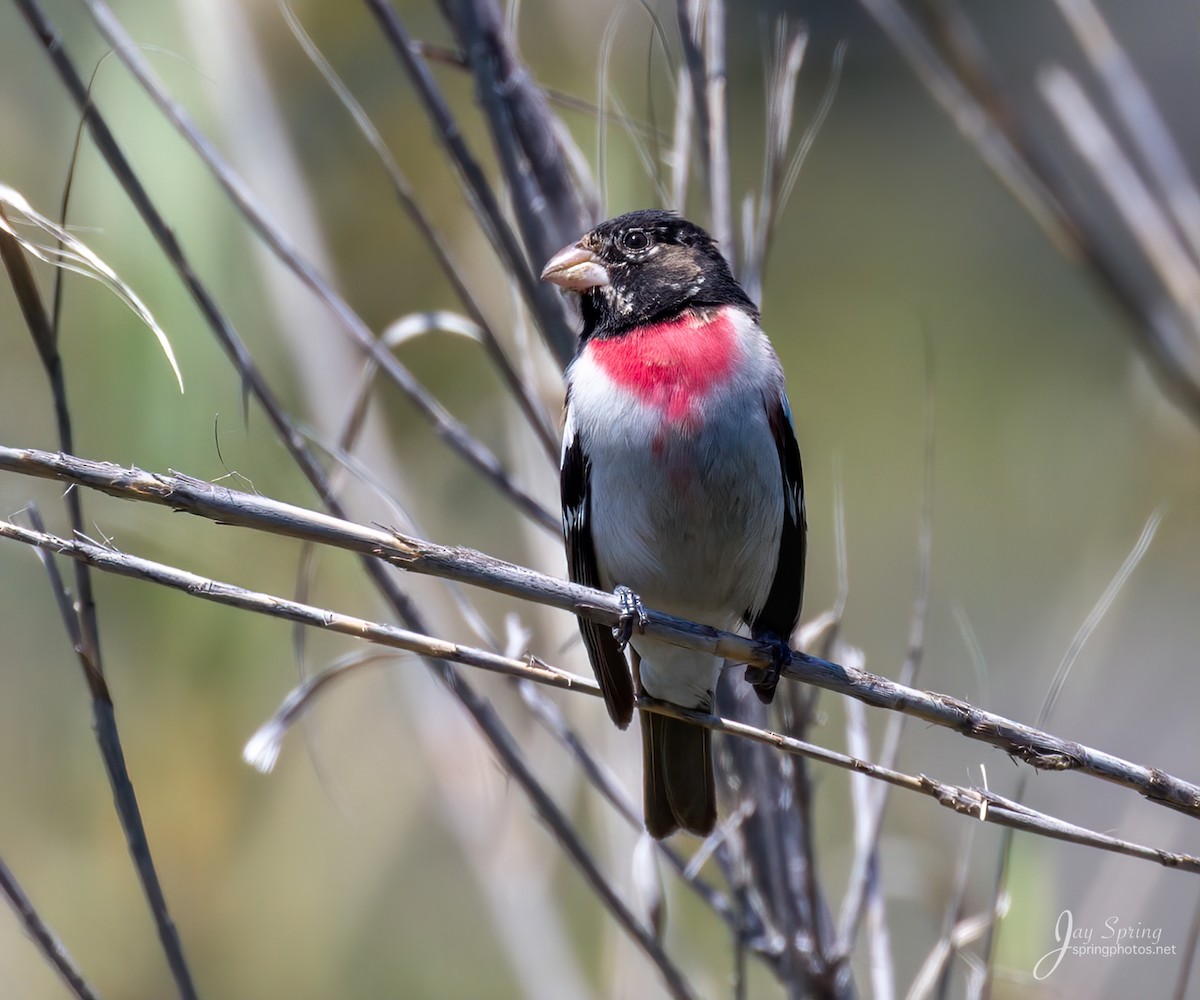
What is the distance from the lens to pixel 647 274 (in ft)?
11.5

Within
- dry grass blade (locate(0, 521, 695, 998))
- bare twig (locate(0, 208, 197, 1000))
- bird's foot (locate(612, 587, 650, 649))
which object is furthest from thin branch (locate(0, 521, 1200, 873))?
bare twig (locate(0, 208, 197, 1000))

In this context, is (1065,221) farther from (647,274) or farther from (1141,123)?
(647,274)

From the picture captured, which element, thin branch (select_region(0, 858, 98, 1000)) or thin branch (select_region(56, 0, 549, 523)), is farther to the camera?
thin branch (select_region(56, 0, 549, 523))

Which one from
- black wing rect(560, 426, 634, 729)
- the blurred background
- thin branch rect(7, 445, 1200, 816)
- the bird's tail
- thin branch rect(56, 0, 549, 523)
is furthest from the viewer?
the blurred background

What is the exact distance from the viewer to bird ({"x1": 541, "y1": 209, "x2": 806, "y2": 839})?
3055 mm

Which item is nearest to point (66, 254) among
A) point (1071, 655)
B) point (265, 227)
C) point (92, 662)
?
point (92, 662)

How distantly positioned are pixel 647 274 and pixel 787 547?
86 cm

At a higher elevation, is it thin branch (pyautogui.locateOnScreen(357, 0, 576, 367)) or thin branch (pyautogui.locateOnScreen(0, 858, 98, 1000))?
thin branch (pyautogui.locateOnScreen(357, 0, 576, 367))

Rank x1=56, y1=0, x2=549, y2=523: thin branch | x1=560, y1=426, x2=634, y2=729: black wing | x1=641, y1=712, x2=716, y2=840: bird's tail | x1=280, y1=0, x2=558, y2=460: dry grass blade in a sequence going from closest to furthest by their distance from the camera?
x1=56, y1=0, x2=549, y2=523: thin branch
x1=280, y1=0, x2=558, y2=460: dry grass blade
x1=641, y1=712, x2=716, y2=840: bird's tail
x1=560, y1=426, x2=634, y2=729: black wing

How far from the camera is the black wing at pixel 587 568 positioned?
304 cm

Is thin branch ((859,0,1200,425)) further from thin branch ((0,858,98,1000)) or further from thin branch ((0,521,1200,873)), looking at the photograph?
thin branch ((0,858,98,1000))

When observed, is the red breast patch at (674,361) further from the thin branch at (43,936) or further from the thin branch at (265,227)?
the thin branch at (43,936)

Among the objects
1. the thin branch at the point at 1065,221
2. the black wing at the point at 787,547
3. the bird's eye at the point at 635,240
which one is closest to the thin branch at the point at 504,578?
the thin branch at the point at 1065,221

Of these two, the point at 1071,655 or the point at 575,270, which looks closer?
the point at 1071,655
